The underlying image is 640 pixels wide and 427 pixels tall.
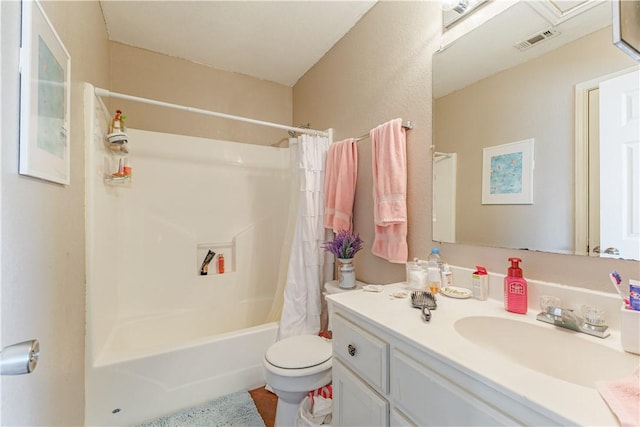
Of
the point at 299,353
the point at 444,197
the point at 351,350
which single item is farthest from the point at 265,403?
the point at 444,197

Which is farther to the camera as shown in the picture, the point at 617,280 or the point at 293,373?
the point at 293,373

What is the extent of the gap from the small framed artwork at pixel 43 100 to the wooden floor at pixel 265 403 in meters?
1.51

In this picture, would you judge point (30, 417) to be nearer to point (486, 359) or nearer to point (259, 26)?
point (486, 359)

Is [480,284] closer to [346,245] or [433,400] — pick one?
[433,400]

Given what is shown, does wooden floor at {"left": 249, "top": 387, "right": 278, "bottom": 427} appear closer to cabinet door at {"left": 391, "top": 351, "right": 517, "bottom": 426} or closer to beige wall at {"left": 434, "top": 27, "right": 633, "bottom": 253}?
cabinet door at {"left": 391, "top": 351, "right": 517, "bottom": 426}

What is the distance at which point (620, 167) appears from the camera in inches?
28.8

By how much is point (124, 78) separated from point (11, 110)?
1.81 m

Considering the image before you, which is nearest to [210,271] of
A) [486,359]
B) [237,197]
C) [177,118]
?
[237,197]

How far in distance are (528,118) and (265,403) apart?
1952 millimetres

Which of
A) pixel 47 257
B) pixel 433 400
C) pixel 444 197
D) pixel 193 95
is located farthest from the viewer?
pixel 193 95

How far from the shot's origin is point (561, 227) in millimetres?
846

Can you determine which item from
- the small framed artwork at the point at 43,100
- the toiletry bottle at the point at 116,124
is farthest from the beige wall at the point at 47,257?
the toiletry bottle at the point at 116,124

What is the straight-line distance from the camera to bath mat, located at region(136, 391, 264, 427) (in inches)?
55.7

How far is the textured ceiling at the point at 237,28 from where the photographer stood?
1664 millimetres
